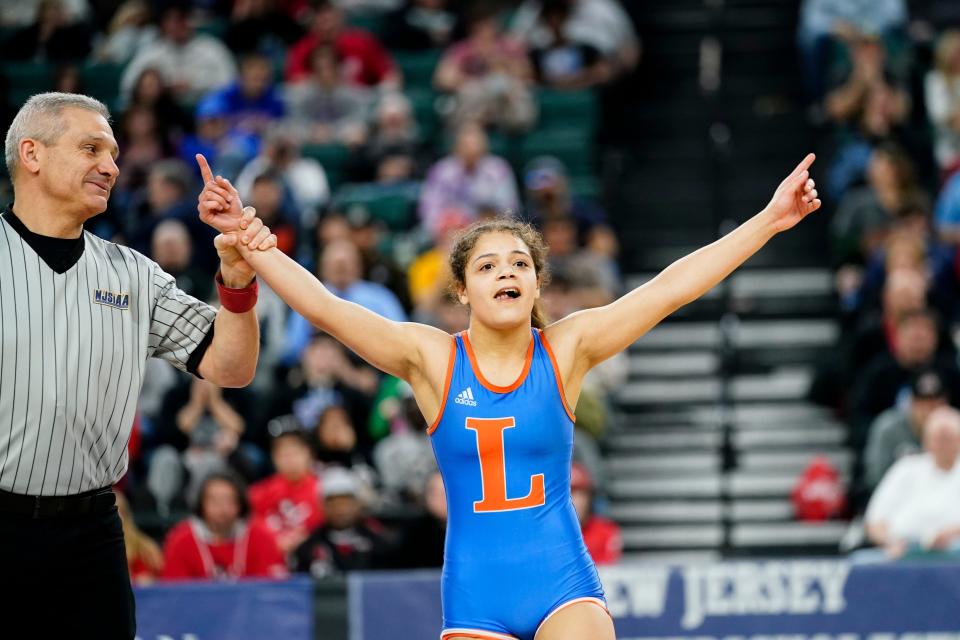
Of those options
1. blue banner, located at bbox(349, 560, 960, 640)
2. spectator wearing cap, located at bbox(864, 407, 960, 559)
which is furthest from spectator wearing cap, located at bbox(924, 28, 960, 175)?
blue banner, located at bbox(349, 560, 960, 640)

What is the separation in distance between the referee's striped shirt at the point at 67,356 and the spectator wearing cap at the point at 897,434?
18.5 ft

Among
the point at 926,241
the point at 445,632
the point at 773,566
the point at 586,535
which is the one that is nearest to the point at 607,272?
the point at 926,241

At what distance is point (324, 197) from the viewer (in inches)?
477

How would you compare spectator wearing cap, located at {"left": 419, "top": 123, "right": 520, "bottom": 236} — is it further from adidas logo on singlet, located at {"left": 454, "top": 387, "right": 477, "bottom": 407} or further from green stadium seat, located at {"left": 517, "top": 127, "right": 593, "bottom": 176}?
adidas logo on singlet, located at {"left": 454, "top": 387, "right": 477, "bottom": 407}

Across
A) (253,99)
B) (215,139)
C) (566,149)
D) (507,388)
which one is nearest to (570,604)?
(507,388)

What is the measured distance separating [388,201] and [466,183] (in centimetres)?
70

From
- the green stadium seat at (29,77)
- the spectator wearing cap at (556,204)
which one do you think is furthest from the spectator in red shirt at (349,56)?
the green stadium seat at (29,77)

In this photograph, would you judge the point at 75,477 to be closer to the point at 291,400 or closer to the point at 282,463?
the point at 282,463

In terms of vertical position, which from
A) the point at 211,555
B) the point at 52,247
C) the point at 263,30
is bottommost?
the point at 211,555

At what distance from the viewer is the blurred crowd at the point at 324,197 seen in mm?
8797

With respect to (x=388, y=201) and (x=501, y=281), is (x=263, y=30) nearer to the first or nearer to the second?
(x=388, y=201)

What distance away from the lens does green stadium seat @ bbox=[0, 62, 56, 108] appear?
1325cm

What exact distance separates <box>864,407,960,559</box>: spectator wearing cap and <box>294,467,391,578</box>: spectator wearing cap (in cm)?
273

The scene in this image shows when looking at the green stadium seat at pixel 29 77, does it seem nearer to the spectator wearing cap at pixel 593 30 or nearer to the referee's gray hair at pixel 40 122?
the spectator wearing cap at pixel 593 30
